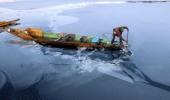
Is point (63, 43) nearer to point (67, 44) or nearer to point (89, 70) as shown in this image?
point (67, 44)

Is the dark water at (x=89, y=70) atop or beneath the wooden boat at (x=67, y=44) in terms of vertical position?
beneath

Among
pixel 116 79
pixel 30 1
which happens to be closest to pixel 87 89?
pixel 116 79

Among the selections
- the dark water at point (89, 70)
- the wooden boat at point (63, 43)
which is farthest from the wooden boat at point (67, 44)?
the dark water at point (89, 70)

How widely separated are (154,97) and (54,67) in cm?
531

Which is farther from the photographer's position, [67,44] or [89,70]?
[67,44]

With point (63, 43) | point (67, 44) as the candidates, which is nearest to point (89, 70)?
point (67, 44)

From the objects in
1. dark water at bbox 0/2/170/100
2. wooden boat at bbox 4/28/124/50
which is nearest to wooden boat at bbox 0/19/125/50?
wooden boat at bbox 4/28/124/50

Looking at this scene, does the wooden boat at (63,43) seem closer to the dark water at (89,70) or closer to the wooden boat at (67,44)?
the wooden boat at (67,44)

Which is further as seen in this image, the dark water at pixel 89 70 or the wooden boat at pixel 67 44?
the wooden boat at pixel 67 44

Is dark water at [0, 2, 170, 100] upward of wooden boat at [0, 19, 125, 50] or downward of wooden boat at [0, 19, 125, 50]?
downward

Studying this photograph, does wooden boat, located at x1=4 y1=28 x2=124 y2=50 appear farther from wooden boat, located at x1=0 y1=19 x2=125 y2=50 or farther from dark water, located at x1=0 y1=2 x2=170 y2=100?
dark water, located at x1=0 y1=2 x2=170 y2=100

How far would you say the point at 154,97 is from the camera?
9.48 meters

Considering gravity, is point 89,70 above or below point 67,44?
below

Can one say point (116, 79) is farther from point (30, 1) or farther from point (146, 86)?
point (30, 1)
